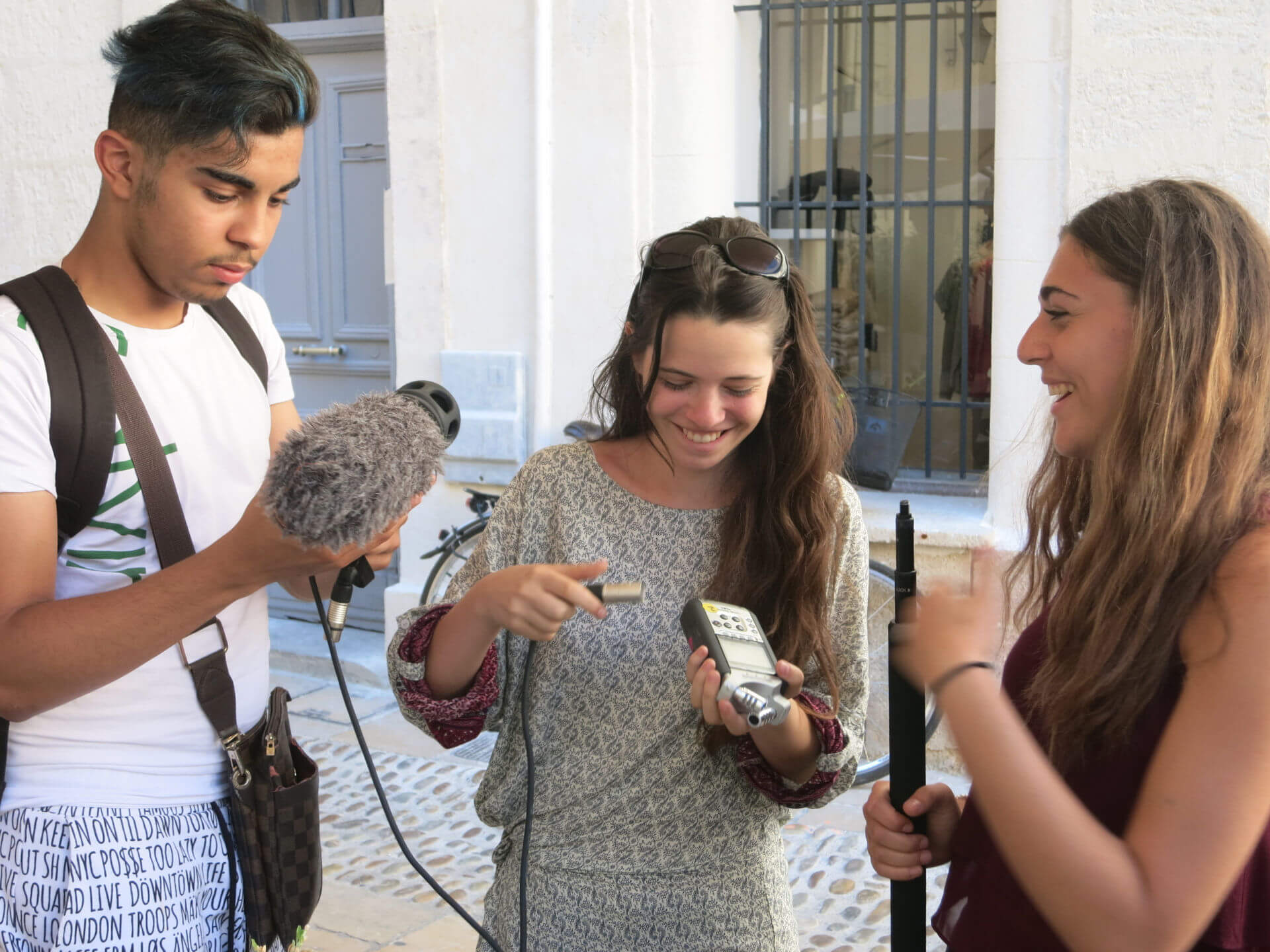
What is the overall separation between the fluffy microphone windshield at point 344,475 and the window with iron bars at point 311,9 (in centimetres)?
463

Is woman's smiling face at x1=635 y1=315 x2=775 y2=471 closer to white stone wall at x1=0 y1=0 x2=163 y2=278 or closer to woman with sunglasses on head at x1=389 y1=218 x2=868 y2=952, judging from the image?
woman with sunglasses on head at x1=389 y1=218 x2=868 y2=952

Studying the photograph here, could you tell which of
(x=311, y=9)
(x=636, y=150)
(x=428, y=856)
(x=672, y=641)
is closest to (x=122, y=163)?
(x=672, y=641)

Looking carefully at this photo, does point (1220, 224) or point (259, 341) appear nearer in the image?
point (1220, 224)

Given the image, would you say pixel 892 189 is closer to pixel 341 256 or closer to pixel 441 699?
pixel 341 256

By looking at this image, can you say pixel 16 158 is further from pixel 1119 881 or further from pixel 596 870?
pixel 1119 881

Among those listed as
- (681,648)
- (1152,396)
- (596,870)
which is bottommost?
(596,870)

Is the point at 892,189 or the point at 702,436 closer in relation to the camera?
the point at 702,436

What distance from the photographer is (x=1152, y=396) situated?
4.27ft

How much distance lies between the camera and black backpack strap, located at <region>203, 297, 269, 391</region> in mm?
1788

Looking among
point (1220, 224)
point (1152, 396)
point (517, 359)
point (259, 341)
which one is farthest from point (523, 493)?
point (517, 359)

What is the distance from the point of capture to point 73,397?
146cm

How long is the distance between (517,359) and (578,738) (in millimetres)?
3366

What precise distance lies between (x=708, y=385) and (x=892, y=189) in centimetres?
344

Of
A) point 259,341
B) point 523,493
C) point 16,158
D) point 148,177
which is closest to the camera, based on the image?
point 148,177
